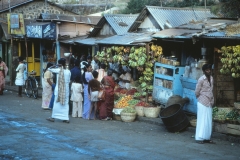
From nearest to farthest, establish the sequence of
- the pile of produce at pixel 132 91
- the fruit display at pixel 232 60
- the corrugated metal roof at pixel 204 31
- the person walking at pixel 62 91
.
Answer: the fruit display at pixel 232 60 < the corrugated metal roof at pixel 204 31 < the person walking at pixel 62 91 < the pile of produce at pixel 132 91

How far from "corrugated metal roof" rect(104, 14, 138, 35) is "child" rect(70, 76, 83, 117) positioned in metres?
6.39

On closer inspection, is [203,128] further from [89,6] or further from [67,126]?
[89,6]

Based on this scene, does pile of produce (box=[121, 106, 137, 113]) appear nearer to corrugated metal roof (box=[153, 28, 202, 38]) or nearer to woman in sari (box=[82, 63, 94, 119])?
woman in sari (box=[82, 63, 94, 119])

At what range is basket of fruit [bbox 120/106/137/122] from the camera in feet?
49.5

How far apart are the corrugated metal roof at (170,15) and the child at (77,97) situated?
456cm

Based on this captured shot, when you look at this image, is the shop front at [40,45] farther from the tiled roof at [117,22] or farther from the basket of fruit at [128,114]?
the basket of fruit at [128,114]

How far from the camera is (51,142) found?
1109cm

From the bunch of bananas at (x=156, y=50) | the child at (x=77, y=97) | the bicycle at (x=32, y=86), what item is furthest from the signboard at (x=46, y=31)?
the bunch of bananas at (x=156, y=50)

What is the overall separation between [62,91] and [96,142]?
3.38m

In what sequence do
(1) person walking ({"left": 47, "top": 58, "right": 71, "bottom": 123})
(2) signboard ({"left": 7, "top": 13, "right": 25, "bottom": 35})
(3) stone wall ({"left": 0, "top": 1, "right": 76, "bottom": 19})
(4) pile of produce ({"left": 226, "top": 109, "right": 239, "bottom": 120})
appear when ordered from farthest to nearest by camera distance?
(3) stone wall ({"left": 0, "top": 1, "right": 76, "bottom": 19})
(2) signboard ({"left": 7, "top": 13, "right": 25, "bottom": 35})
(1) person walking ({"left": 47, "top": 58, "right": 71, "bottom": 123})
(4) pile of produce ({"left": 226, "top": 109, "right": 239, "bottom": 120})

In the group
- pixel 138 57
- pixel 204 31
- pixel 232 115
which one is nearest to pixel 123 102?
pixel 138 57

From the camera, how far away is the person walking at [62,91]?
14.3m

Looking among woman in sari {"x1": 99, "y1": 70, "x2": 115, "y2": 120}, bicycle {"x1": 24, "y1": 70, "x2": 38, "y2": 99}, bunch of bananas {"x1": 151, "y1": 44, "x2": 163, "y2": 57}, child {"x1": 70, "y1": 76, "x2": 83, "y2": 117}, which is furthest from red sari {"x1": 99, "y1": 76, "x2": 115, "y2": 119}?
bicycle {"x1": 24, "y1": 70, "x2": 38, "y2": 99}

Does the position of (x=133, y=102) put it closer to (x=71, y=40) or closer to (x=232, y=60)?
(x=232, y=60)
